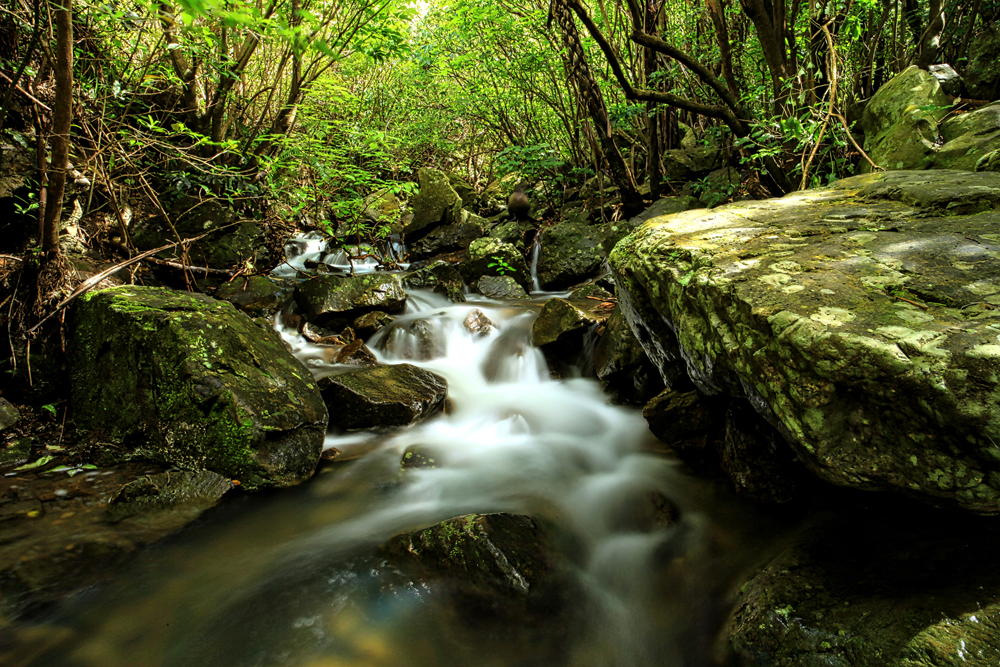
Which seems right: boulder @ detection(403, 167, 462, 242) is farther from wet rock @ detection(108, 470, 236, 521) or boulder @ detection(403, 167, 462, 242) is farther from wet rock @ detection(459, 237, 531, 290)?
wet rock @ detection(108, 470, 236, 521)

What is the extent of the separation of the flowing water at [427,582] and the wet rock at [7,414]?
6.29ft

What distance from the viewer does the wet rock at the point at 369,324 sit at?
600cm

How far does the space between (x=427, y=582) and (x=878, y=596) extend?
1847 mm

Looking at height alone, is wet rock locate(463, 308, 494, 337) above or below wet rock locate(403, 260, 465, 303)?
below

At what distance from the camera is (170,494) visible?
3.00m

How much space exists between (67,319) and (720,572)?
4.94 meters

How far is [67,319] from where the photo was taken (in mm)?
3805

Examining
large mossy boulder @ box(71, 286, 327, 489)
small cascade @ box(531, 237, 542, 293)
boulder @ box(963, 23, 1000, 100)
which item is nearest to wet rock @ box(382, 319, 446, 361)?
large mossy boulder @ box(71, 286, 327, 489)

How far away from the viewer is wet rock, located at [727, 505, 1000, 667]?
1.40 m

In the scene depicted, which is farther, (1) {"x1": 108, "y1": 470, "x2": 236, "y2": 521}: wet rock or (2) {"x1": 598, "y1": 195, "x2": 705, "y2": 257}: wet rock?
(2) {"x1": 598, "y1": 195, "x2": 705, "y2": 257}: wet rock

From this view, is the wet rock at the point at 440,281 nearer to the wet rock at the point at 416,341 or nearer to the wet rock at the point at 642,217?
the wet rock at the point at 416,341

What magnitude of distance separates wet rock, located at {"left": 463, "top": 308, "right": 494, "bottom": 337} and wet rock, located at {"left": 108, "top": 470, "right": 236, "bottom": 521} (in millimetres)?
3389

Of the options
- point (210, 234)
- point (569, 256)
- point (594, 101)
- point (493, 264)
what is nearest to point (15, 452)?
point (210, 234)

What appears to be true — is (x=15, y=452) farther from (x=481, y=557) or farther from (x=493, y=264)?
(x=493, y=264)
